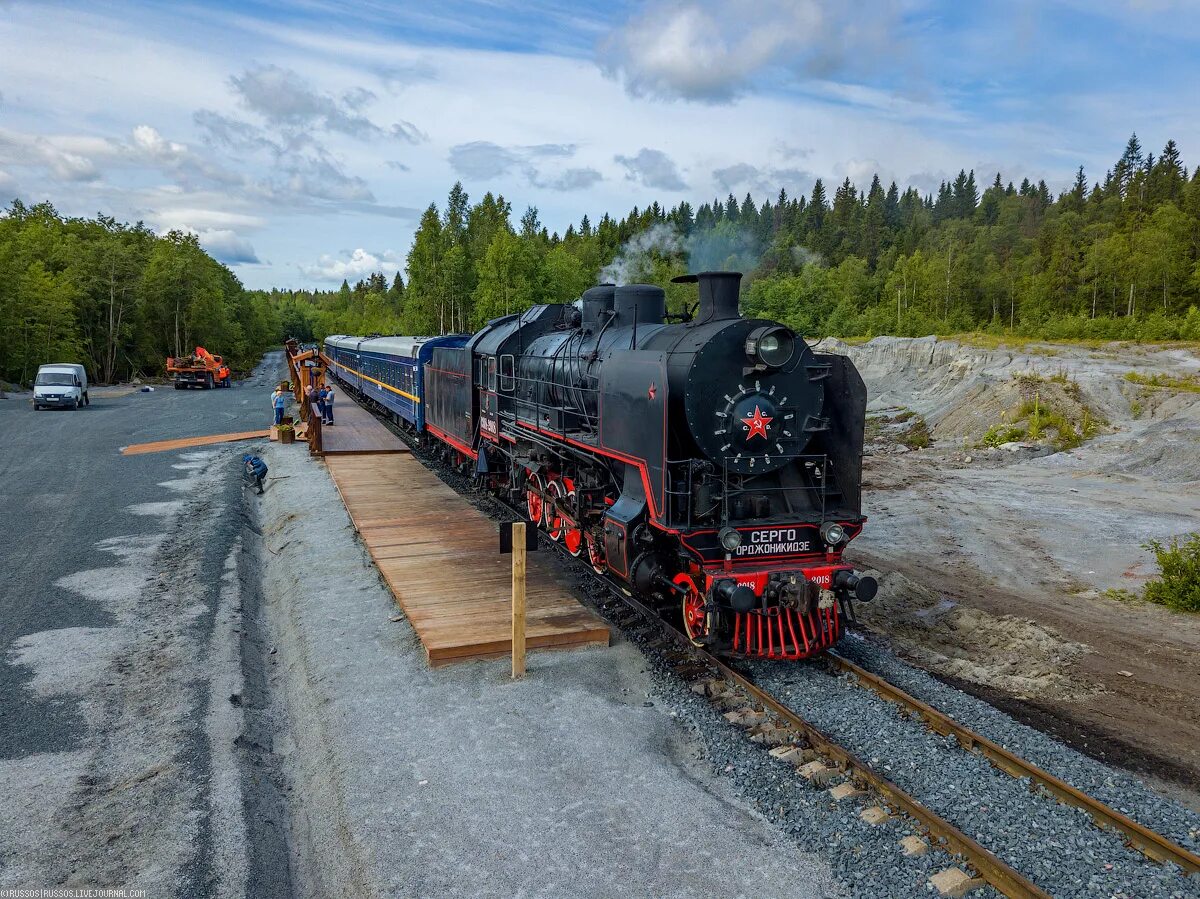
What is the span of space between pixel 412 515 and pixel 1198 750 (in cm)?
997

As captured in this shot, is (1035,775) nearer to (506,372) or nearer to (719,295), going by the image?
(719,295)

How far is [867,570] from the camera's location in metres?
11.0

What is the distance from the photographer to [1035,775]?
521 cm

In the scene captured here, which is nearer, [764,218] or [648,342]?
[648,342]

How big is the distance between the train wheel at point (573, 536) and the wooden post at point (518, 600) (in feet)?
7.34

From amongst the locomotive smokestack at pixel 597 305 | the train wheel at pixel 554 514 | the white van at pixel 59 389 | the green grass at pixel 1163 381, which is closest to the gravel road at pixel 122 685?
the train wheel at pixel 554 514

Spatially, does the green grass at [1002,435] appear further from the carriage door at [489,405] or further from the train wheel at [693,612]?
the train wheel at [693,612]

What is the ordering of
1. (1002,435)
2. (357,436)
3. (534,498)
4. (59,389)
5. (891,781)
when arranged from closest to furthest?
(891,781)
(534,498)
(357,436)
(1002,435)
(59,389)

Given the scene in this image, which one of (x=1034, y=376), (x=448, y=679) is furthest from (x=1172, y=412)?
(x=448, y=679)

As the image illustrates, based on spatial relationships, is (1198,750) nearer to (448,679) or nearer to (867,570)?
(867,570)

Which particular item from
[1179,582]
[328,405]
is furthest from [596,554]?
[328,405]

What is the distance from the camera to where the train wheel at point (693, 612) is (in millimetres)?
7073

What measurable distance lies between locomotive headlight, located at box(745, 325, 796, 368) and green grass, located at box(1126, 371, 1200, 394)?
72.7ft

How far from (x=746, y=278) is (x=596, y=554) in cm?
5656
